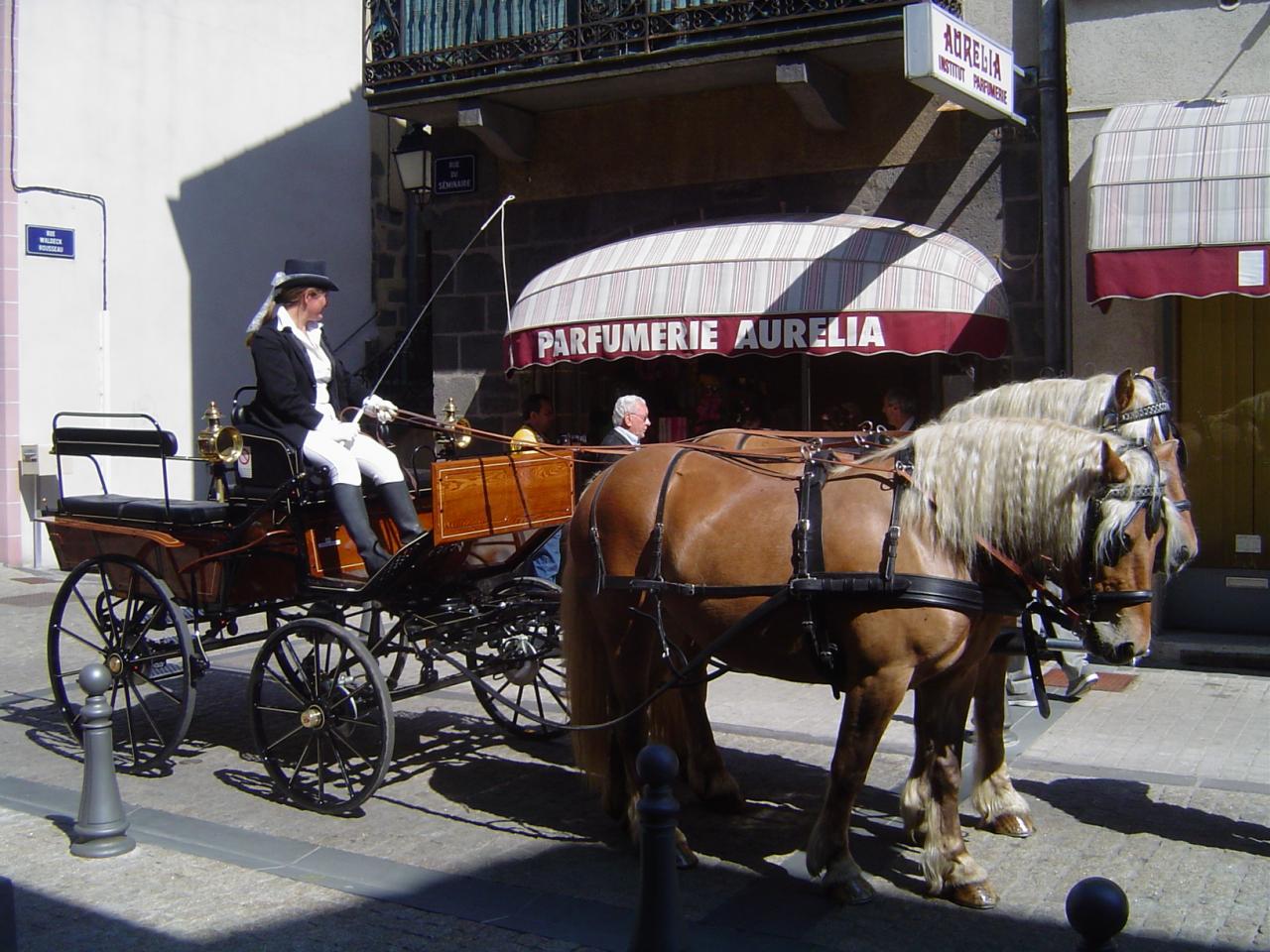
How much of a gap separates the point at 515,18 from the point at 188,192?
19.5ft

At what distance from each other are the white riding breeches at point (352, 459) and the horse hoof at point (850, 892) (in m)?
2.89

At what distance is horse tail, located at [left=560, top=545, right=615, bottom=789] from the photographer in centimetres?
→ 548

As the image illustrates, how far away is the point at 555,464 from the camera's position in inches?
255

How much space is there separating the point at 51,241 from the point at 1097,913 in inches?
542

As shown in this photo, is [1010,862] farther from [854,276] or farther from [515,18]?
[515,18]

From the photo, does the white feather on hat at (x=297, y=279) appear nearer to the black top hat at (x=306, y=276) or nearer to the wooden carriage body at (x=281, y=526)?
the black top hat at (x=306, y=276)

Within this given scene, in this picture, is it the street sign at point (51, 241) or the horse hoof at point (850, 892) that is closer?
the horse hoof at point (850, 892)

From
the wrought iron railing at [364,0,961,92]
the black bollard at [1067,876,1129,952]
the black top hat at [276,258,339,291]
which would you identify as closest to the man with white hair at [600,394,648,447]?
the black top hat at [276,258,339,291]

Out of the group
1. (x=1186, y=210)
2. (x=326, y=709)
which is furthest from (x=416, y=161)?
(x=326, y=709)

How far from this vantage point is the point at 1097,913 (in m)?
2.57

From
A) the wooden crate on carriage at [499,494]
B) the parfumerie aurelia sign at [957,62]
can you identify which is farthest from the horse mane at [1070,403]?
the parfumerie aurelia sign at [957,62]

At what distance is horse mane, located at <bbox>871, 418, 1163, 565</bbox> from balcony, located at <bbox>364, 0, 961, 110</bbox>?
5.73 m

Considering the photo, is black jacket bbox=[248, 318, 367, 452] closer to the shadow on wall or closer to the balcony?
the balcony

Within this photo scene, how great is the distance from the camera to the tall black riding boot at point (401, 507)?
6.11 meters
